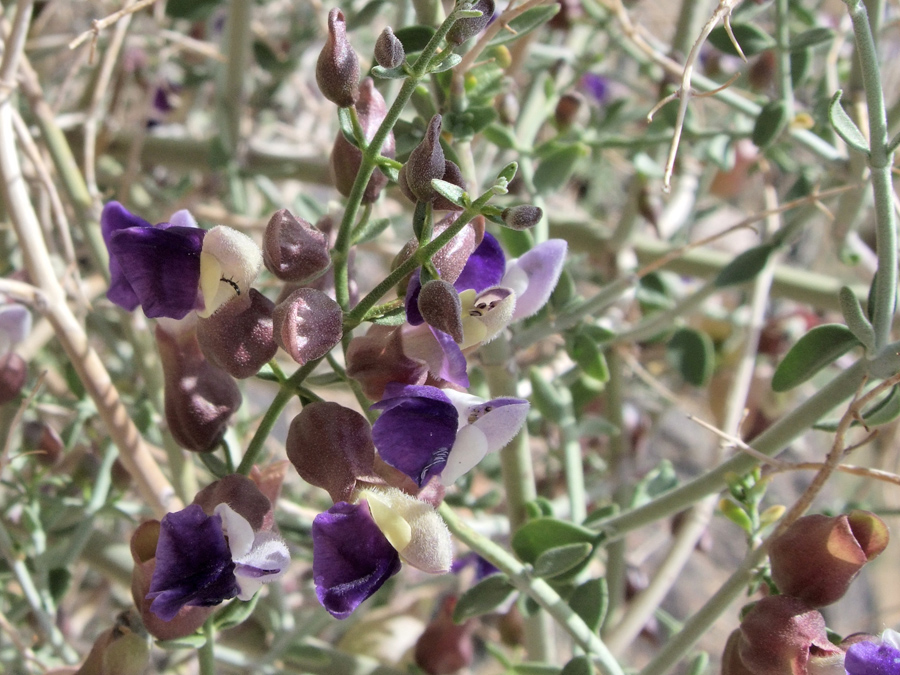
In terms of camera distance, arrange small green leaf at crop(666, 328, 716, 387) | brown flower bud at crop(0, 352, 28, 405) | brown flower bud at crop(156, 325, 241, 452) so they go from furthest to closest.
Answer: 1. small green leaf at crop(666, 328, 716, 387)
2. brown flower bud at crop(0, 352, 28, 405)
3. brown flower bud at crop(156, 325, 241, 452)

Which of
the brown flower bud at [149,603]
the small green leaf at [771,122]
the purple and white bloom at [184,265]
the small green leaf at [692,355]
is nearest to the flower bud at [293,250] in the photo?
the purple and white bloom at [184,265]

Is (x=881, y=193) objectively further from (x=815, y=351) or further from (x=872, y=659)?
(x=872, y=659)

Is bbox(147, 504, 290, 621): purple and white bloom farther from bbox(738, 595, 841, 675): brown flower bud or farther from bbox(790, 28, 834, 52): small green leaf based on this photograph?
bbox(790, 28, 834, 52): small green leaf

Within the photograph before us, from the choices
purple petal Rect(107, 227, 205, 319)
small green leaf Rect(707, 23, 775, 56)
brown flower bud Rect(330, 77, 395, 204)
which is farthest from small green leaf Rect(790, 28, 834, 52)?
purple petal Rect(107, 227, 205, 319)

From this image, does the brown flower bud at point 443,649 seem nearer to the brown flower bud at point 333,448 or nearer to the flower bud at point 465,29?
the brown flower bud at point 333,448

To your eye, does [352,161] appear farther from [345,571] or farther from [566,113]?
[566,113]

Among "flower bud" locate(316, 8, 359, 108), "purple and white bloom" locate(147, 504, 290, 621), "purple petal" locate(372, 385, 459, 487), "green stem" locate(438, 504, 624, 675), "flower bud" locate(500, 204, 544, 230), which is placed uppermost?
"flower bud" locate(316, 8, 359, 108)

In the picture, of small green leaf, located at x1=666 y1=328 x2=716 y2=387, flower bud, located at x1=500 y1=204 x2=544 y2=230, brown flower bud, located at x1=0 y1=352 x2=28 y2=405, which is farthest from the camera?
small green leaf, located at x1=666 y1=328 x2=716 y2=387

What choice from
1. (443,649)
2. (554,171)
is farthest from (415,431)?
(443,649)
